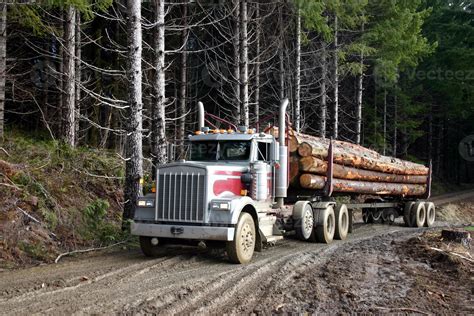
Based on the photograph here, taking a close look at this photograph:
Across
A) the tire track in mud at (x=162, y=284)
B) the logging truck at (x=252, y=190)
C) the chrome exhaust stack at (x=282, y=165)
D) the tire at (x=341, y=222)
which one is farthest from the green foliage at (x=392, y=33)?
the tire track in mud at (x=162, y=284)

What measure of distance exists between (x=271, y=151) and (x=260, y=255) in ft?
7.36

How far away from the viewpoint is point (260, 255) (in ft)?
31.7

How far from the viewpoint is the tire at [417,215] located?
1844cm

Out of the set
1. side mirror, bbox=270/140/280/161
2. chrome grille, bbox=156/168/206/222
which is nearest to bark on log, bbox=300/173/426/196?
side mirror, bbox=270/140/280/161

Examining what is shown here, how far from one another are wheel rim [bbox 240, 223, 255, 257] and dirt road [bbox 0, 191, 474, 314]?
30cm

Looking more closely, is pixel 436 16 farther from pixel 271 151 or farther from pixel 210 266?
pixel 210 266

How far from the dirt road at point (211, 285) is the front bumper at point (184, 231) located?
1.62ft

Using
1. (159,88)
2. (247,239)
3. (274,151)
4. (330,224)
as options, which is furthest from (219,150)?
(330,224)

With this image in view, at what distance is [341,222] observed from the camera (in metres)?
13.1

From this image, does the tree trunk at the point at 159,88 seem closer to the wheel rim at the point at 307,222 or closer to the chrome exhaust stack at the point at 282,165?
the chrome exhaust stack at the point at 282,165

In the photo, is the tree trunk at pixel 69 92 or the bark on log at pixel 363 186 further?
the tree trunk at pixel 69 92

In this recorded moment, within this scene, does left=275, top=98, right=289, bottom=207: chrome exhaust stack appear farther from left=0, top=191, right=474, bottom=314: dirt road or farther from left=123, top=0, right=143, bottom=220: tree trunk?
left=123, top=0, right=143, bottom=220: tree trunk

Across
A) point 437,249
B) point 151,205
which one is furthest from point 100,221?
point 437,249

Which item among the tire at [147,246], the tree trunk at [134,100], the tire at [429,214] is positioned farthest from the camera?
the tire at [429,214]
